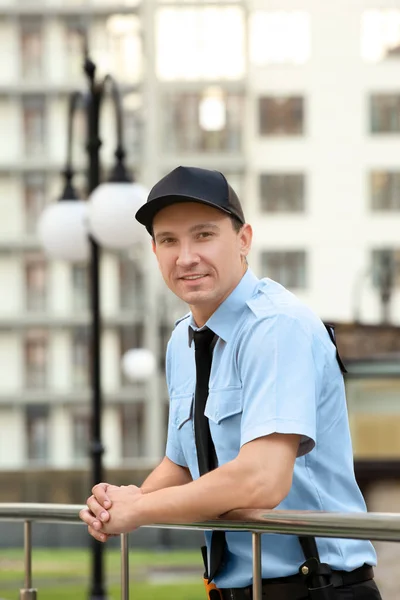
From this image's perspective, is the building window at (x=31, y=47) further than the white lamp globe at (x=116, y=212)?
Yes

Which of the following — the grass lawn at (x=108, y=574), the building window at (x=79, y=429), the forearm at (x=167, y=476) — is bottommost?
the forearm at (x=167, y=476)

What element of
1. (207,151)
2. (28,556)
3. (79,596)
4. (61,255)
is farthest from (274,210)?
(28,556)

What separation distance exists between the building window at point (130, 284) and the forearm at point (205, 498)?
139ft

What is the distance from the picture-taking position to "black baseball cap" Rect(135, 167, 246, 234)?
2748 mm

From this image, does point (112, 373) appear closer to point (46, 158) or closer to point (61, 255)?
point (46, 158)

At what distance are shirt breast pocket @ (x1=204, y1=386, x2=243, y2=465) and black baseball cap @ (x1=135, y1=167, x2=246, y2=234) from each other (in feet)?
1.28

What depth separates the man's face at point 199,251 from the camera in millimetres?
2805

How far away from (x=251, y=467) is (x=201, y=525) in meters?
0.27

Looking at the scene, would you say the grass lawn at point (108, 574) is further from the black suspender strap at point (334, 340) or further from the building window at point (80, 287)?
the building window at point (80, 287)

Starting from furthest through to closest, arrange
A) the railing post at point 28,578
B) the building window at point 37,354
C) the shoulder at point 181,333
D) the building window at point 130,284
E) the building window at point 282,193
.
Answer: the building window at point 282,193 → the building window at point 37,354 → the building window at point 130,284 → the railing post at point 28,578 → the shoulder at point 181,333

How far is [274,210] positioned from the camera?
1843 inches

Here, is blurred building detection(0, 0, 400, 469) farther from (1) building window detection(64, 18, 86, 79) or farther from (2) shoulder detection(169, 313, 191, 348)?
(2) shoulder detection(169, 313, 191, 348)

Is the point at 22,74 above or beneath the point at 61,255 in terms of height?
above

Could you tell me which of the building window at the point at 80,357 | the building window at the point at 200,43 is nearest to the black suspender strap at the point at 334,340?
the building window at the point at 80,357
